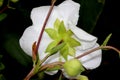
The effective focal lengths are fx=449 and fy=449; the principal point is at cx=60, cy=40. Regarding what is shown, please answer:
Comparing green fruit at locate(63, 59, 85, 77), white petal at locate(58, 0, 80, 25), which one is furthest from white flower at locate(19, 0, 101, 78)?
green fruit at locate(63, 59, 85, 77)

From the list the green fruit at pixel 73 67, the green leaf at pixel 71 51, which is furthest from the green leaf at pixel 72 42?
the green fruit at pixel 73 67

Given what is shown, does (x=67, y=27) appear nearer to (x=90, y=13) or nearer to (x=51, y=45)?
(x=51, y=45)

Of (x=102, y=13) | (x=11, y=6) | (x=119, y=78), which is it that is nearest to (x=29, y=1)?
(x=11, y=6)

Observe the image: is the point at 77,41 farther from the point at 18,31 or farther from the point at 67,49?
the point at 18,31

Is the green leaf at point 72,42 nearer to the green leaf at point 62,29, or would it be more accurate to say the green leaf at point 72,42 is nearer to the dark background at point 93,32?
the green leaf at point 62,29

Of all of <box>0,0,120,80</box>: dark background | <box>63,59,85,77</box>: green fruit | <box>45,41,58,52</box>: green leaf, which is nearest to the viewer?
<box>63,59,85,77</box>: green fruit

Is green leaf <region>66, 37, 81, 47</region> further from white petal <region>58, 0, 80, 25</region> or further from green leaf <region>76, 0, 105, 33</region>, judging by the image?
green leaf <region>76, 0, 105, 33</region>
